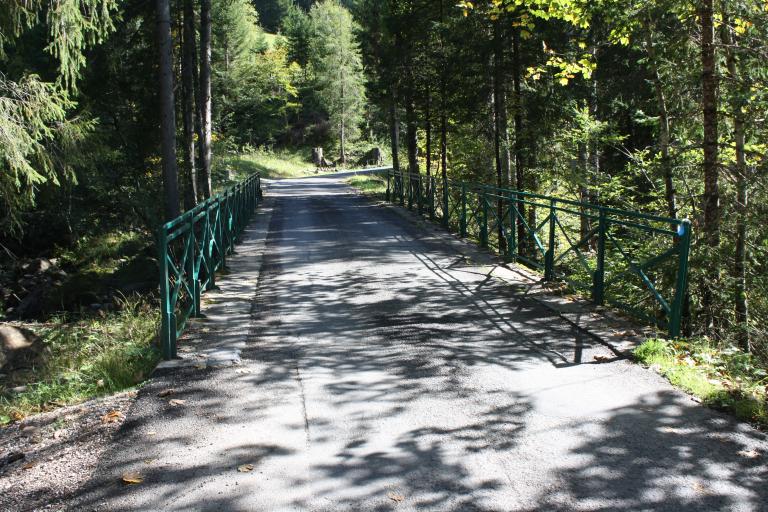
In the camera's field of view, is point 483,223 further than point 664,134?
Yes

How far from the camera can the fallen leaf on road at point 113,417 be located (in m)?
4.88

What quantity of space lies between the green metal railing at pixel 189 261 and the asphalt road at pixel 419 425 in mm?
441

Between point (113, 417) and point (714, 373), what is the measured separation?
5.03 m

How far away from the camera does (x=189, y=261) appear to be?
7.86 metres

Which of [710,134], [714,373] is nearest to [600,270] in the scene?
[710,134]

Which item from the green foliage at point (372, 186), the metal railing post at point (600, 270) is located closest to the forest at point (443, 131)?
the metal railing post at point (600, 270)

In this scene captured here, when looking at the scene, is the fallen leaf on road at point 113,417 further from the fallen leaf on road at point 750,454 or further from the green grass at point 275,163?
the green grass at point 275,163

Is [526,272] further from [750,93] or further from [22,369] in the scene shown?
[22,369]

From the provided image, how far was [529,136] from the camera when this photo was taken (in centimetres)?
1625

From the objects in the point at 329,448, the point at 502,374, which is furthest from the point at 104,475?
the point at 502,374

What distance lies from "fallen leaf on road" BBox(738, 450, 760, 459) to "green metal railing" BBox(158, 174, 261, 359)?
4.86m

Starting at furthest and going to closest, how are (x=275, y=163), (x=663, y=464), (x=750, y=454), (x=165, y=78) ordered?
(x=275, y=163) → (x=165, y=78) → (x=750, y=454) → (x=663, y=464)

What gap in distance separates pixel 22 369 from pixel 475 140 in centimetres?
1999

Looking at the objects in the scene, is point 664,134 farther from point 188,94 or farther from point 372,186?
point 372,186
